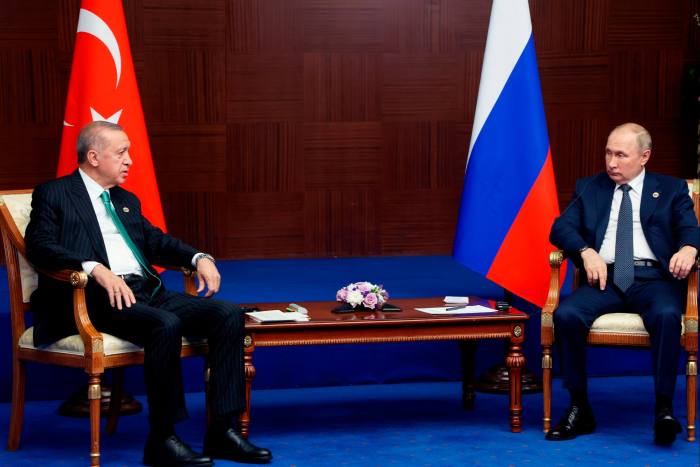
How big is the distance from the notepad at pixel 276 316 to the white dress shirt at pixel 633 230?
4.48ft

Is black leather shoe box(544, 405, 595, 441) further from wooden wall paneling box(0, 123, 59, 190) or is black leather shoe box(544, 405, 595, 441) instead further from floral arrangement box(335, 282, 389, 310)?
wooden wall paneling box(0, 123, 59, 190)

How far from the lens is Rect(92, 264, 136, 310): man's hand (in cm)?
407

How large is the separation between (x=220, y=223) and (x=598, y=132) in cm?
284

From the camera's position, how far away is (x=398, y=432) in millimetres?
4641

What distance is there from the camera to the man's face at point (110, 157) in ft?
14.3

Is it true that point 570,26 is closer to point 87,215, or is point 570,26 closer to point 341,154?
point 341,154

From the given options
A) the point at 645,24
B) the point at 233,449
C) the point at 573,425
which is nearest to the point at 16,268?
the point at 233,449

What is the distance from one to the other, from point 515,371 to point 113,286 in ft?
5.64

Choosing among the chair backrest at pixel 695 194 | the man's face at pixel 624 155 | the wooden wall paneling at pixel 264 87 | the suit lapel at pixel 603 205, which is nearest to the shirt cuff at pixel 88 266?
the suit lapel at pixel 603 205

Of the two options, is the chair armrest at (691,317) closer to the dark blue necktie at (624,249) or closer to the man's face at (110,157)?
the dark blue necktie at (624,249)

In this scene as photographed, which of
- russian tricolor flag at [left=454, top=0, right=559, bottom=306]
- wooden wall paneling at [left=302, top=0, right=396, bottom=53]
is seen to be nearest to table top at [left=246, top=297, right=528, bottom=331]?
russian tricolor flag at [left=454, top=0, right=559, bottom=306]

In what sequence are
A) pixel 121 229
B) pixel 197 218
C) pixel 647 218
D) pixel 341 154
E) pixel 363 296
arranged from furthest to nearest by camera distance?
pixel 341 154, pixel 197 218, pixel 647 218, pixel 363 296, pixel 121 229

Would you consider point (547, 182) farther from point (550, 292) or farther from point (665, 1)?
point (665, 1)

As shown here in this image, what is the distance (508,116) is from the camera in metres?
5.19
